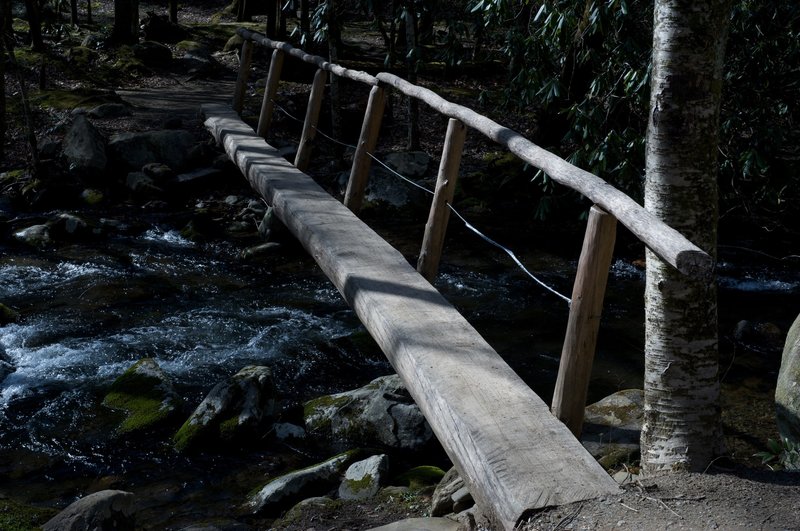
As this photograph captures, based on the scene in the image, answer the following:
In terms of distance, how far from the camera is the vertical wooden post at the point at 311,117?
25.5 feet

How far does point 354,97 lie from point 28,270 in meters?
7.05

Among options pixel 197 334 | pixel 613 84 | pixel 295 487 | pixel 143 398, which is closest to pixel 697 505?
pixel 295 487

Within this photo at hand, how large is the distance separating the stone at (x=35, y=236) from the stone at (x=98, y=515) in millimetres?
5588

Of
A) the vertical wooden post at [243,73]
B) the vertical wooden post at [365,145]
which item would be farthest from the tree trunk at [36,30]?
the vertical wooden post at [365,145]

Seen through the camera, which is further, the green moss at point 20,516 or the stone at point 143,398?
the stone at point 143,398

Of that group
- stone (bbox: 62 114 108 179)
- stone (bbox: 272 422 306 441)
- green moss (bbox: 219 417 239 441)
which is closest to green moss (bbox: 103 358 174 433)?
green moss (bbox: 219 417 239 441)

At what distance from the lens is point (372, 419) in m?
5.12

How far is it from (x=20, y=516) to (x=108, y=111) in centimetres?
965

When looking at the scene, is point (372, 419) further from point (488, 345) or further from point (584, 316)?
A: point (584, 316)

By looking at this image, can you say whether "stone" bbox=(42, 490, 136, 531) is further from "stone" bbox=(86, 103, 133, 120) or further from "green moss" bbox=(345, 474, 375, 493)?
"stone" bbox=(86, 103, 133, 120)

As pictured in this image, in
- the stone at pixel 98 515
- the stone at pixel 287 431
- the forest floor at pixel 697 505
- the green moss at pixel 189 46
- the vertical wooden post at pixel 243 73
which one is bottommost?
the stone at pixel 287 431

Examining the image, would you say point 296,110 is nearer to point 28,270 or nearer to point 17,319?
point 28,270

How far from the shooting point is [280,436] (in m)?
5.23

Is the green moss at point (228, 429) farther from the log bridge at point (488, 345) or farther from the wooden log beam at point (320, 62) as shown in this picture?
the wooden log beam at point (320, 62)
